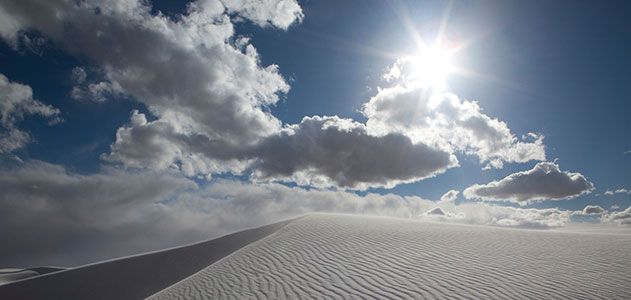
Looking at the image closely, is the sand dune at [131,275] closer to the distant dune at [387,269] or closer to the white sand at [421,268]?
the distant dune at [387,269]

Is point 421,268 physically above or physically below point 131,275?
above

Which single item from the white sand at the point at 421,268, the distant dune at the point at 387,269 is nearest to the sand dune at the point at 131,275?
the distant dune at the point at 387,269

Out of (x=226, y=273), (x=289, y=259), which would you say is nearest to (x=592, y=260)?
(x=289, y=259)

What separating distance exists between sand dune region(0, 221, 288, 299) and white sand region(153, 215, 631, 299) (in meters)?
4.92

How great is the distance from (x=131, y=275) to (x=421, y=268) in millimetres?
15846

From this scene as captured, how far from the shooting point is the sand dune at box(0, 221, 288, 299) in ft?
54.2

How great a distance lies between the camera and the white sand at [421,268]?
26.1ft

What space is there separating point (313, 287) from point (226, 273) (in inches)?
161

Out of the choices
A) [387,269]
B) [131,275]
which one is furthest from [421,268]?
[131,275]

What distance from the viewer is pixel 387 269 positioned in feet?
31.9

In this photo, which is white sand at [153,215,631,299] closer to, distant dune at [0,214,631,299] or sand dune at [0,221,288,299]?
distant dune at [0,214,631,299]

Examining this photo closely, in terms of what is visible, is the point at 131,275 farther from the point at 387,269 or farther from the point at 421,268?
the point at 421,268

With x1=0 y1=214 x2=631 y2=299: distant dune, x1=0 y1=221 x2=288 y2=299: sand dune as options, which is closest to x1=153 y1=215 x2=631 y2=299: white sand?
x1=0 y1=214 x2=631 y2=299: distant dune

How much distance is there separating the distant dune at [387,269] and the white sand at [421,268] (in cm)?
3
